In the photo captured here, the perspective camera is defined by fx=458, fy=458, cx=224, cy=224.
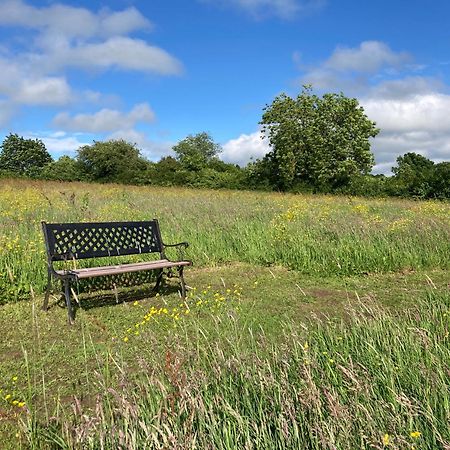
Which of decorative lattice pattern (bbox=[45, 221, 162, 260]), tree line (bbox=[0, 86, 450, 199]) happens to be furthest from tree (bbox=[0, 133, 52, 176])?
decorative lattice pattern (bbox=[45, 221, 162, 260])

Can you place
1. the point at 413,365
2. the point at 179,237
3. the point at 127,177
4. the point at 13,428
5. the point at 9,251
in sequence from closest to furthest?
Answer: the point at 413,365
the point at 13,428
the point at 9,251
the point at 179,237
the point at 127,177

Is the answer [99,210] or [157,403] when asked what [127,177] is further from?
[157,403]

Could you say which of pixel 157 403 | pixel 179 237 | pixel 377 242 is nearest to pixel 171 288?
pixel 179 237

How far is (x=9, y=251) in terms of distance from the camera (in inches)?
252

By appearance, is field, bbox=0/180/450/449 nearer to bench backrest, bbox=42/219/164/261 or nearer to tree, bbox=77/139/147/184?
bench backrest, bbox=42/219/164/261

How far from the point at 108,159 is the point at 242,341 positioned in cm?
4489

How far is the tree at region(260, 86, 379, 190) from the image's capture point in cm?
3466

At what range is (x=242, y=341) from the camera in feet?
11.2

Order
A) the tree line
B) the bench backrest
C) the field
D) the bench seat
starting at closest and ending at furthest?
1. the field
2. the bench seat
3. the bench backrest
4. the tree line

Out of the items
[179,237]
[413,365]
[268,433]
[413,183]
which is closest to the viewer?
[268,433]

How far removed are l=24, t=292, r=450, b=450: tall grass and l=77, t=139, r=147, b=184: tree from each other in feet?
139

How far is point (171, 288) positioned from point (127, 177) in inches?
1016

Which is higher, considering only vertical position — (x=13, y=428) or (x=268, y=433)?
(x=268, y=433)

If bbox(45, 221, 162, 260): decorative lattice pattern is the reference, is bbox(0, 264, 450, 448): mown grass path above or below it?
below
